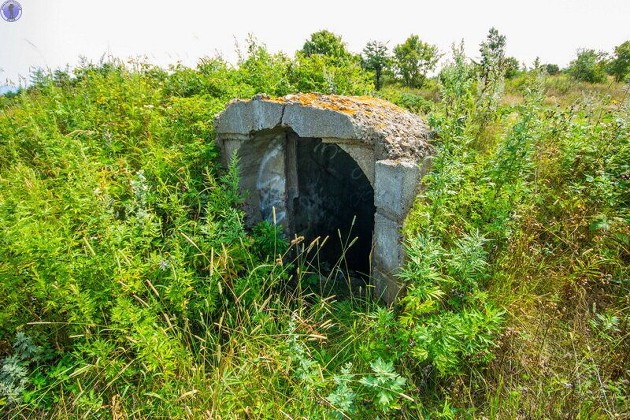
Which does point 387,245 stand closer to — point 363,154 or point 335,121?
point 363,154

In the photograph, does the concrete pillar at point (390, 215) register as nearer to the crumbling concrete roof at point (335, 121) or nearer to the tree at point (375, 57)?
the crumbling concrete roof at point (335, 121)

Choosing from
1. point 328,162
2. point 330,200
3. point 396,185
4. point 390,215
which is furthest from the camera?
point 330,200

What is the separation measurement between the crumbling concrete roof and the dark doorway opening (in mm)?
759

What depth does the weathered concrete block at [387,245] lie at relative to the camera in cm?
277

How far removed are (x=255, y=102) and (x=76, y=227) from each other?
1986mm

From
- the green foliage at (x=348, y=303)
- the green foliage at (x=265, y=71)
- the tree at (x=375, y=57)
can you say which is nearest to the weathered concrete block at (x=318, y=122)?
the green foliage at (x=348, y=303)

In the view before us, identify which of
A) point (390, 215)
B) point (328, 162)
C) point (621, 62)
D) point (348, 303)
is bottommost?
point (348, 303)

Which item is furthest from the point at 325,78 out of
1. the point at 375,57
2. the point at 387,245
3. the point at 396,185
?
the point at 375,57

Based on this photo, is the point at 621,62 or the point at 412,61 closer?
the point at 621,62

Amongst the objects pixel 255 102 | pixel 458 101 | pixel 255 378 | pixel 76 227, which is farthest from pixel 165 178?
pixel 458 101

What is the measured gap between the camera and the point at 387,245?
2.87 meters

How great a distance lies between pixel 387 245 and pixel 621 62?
2008 centimetres

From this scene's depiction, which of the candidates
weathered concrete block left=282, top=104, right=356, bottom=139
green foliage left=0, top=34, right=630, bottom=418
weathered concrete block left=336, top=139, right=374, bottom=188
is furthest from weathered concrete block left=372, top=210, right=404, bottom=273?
weathered concrete block left=282, top=104, right=356, bottom=139

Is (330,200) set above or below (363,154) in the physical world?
below
